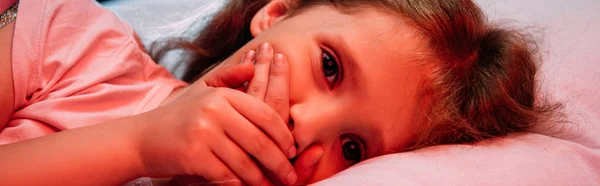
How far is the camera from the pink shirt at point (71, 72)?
3.03 ft

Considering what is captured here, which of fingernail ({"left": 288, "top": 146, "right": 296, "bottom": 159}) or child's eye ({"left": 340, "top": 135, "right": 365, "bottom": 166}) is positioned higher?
fingernail ({"left": 288, "top": 146, "right": 296, "bottom": 159})

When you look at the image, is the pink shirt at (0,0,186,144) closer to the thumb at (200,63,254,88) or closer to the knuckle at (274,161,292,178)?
the thumb at (200,63,254,88)

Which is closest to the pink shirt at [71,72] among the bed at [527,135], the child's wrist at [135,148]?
the child's wrist at [135,148]

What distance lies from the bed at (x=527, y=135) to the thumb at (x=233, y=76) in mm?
201

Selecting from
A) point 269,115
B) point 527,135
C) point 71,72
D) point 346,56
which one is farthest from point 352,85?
point 71,72

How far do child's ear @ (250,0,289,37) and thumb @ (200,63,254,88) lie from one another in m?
0.24

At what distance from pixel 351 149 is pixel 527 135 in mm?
291

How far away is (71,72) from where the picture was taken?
993mm

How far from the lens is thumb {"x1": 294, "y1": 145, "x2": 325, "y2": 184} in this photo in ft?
2.77

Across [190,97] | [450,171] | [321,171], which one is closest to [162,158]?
[190,97]

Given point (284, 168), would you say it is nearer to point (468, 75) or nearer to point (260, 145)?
point (260, 145)

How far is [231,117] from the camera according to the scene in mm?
758

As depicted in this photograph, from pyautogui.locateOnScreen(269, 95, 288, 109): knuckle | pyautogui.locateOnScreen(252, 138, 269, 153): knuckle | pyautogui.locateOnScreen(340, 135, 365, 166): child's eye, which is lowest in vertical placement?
pyautogui.locateOnScreen(340, 135, 365, 166): child's eye

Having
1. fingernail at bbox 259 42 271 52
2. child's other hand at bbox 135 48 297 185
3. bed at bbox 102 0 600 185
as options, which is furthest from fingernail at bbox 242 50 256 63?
bed at bbox 102 0 600 185
